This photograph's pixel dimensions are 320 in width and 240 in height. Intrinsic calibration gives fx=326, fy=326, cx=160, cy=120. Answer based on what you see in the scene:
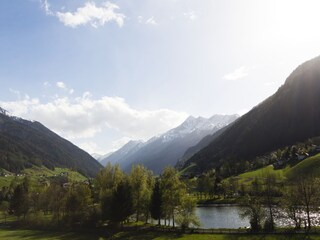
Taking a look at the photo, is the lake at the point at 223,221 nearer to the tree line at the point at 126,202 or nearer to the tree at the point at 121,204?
the tree line at the point at 126,202

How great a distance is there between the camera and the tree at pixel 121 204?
102 metres

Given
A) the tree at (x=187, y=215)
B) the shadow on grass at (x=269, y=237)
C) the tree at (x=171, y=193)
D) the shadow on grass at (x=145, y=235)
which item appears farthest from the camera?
the tree at (x=171, y=193)

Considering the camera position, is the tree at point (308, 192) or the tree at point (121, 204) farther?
the tree at point (121, 204)

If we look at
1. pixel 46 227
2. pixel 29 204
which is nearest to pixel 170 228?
pixel 46 227

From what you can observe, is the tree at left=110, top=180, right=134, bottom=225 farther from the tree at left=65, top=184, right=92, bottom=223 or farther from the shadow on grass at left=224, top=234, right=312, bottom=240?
the shadow on grass at left=224, top=234, right=312, bottom=240

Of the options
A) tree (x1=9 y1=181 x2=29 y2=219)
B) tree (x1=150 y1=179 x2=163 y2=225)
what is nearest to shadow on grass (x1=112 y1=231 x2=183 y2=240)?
tree (x1=150 y1=179 x2=163 y2=225)

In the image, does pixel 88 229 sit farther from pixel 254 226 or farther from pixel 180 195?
pixel 254 226

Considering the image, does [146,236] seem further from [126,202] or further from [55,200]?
[55,200]

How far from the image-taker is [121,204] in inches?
4035

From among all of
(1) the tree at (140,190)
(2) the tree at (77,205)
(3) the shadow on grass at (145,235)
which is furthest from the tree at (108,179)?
(3) the shadow on grass at (145,235)

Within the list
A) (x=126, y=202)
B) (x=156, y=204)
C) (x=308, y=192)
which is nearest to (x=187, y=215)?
(x=156, y=204)

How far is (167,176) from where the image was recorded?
104250 millimetres

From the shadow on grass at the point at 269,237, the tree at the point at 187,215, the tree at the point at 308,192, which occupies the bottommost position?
the shadow on grass at the point at 269,237

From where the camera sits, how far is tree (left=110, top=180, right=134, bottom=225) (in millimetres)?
101938
